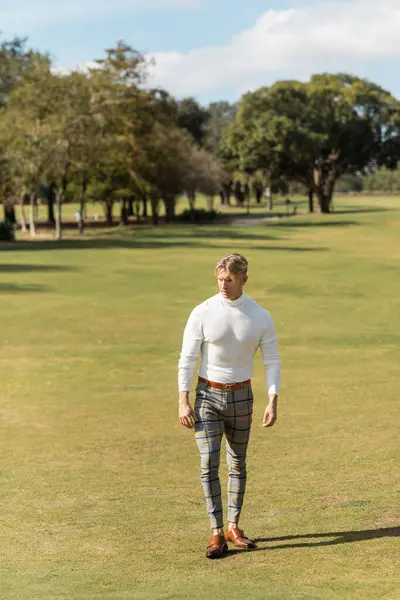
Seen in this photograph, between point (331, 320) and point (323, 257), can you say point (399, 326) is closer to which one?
point (331, 320)

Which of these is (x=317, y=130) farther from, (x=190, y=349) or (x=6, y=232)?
(x=190, y=349)

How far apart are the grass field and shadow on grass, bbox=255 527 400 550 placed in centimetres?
2

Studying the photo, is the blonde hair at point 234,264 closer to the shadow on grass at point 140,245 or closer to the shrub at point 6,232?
the shadow on grass at point 140,245

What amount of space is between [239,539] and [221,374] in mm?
1217

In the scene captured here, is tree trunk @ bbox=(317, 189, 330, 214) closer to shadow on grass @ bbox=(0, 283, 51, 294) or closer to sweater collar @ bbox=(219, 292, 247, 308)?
shadow on grass @ bbox=(0, 283, 51, 294)

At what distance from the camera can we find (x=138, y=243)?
58.5 m

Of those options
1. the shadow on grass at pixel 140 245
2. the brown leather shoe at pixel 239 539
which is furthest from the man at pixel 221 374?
the shadow on grass at pixel 140 245

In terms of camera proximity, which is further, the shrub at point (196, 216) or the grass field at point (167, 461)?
the shrub at point (196, 216)

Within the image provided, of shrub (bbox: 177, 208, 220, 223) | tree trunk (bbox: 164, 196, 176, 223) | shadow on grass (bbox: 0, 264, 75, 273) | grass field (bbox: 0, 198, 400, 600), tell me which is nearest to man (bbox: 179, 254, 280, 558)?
grass field (bbox: 0, 198, 400, 600)

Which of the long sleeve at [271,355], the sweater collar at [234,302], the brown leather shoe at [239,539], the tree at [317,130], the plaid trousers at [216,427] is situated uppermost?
the tree at [317,130]

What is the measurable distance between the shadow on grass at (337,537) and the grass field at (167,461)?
0.9 inches

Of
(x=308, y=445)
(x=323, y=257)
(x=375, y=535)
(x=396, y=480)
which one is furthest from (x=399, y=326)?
(x=323, y=257)

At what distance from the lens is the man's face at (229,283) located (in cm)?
702

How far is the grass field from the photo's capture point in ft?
22.8
